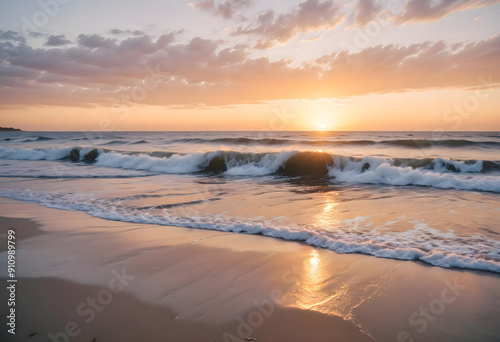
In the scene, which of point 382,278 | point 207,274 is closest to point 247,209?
point 207,274

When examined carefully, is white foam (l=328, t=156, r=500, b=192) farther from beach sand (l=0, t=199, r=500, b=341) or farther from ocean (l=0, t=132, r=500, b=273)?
beach sand (l=0, t=199, r=500, b=341)

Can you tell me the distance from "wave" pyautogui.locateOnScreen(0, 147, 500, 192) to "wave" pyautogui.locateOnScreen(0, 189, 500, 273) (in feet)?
21.6

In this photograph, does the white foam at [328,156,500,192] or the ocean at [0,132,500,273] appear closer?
the ocean at [0,132,500,273]

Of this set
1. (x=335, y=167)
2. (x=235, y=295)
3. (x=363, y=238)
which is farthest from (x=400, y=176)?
(x=235, y=295)

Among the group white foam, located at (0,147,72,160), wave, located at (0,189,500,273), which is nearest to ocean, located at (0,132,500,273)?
wave, located at (0,189,500,273)

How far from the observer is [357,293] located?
3271 millimetres

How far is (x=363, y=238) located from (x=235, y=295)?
286 cm

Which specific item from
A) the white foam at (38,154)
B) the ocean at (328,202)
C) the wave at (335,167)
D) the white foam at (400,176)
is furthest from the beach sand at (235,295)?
the white foam at (38,154)

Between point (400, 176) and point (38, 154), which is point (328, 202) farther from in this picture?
point (38, 154)

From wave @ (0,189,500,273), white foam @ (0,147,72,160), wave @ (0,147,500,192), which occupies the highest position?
white foam @ (0,147,72,160)

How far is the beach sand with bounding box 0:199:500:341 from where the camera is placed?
104 inches

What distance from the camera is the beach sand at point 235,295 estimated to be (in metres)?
2.64

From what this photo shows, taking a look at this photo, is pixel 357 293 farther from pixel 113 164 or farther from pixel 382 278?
pixel 113 164

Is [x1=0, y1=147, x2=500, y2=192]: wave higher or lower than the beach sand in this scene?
higher
